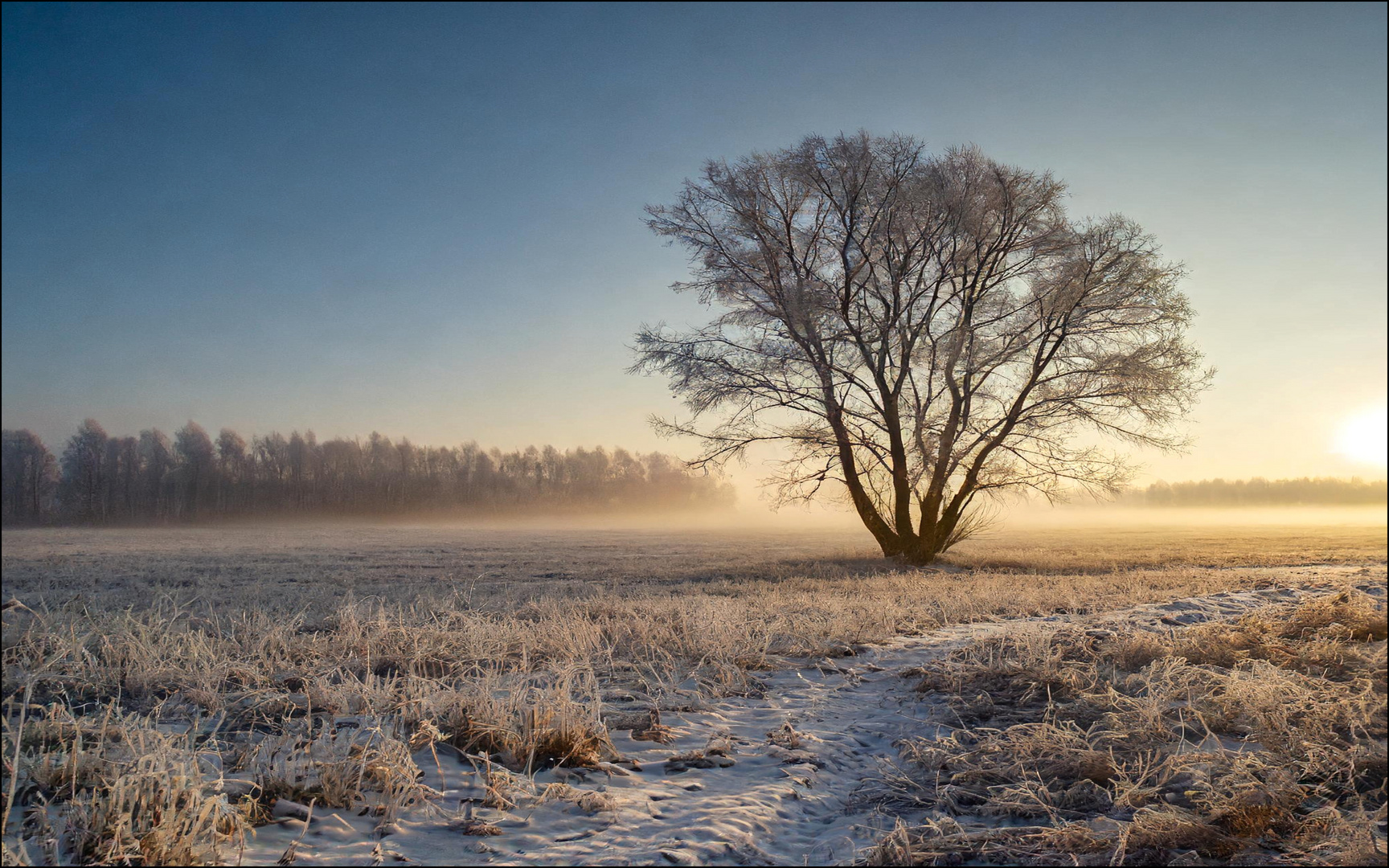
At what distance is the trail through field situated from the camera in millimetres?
3088

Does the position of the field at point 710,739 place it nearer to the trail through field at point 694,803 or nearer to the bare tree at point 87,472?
the trail through field at point 694,803

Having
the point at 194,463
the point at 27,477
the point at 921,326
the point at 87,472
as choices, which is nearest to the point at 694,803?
the point at 921,326

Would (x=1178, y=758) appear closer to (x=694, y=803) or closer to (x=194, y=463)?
(x=694, y=803)

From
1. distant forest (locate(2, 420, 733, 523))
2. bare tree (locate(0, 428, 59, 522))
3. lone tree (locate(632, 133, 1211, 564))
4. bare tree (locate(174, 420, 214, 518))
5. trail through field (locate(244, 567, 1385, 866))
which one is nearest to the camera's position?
trail through field (locate(244, 567, 1385, 866))

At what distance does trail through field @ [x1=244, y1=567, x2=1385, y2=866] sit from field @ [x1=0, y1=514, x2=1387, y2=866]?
0.02 meters

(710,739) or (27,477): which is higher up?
(27,477)

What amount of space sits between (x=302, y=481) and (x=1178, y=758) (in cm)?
8295

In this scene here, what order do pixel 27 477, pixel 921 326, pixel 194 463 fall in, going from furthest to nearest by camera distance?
pixel 194 463 → pixel 27 477 → pixel 921 326

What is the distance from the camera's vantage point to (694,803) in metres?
3.71

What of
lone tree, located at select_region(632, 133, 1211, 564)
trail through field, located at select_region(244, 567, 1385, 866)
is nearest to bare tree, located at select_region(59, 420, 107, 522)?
lone tree, located at select_region(632, 133, 1211, 564)

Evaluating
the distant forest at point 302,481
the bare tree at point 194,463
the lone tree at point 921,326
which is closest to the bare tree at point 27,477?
the distant forest at point 302,481

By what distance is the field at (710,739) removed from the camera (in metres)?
3.12

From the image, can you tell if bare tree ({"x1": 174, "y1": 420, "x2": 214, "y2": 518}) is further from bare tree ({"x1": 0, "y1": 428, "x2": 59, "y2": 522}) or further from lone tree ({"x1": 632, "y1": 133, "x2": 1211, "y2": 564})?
lone tree ({"x1": 632, "y1": 133, "x2": 1211, "y2": 564})

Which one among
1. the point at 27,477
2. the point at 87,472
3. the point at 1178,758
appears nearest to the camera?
the point at 1178,758
